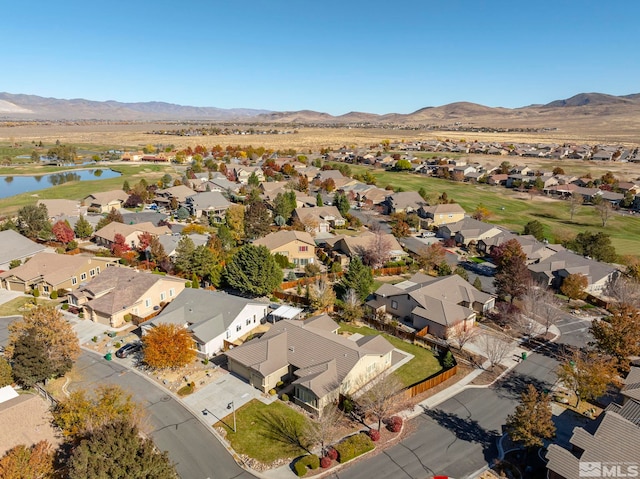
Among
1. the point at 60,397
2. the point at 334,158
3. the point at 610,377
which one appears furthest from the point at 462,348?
the point at 334,158

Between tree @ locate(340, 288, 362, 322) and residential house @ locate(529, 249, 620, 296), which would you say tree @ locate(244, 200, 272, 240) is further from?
residential house @ locate(529, 249, 620, 296)

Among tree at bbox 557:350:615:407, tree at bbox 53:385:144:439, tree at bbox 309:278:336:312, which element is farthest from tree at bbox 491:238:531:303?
tree at bbox 53:385:144:439

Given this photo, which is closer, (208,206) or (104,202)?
(208,206)

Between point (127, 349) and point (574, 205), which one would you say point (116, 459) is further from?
point (574, 205)

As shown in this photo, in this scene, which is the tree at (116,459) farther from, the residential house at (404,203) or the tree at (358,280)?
the residential house at (404,203)

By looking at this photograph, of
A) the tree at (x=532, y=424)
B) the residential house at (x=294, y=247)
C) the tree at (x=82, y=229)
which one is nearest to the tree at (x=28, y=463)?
the tree at (x=532, y=424)

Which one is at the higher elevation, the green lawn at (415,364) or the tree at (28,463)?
the tree at (28,463)

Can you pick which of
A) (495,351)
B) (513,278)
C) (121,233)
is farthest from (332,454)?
(121,233)
